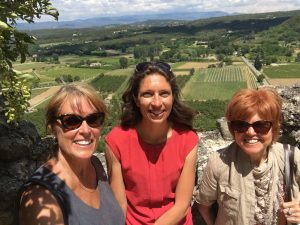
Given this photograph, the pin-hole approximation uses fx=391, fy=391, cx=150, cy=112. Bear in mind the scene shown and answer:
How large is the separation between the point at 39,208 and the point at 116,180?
105 centimetres

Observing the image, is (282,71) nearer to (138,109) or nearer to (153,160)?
(138,109)

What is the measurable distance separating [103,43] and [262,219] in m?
182

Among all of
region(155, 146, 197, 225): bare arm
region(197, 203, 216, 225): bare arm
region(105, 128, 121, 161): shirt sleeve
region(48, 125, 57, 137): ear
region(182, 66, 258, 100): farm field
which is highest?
region(48, 125, 57, 137): ear

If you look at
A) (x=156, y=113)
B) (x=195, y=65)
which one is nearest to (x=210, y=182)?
(x=156, y=113)

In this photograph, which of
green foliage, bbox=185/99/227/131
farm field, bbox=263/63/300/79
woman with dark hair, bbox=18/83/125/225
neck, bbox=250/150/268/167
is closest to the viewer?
woman with dark hair, bbox=18/83/125/225

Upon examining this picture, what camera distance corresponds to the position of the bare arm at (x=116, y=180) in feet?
10.7

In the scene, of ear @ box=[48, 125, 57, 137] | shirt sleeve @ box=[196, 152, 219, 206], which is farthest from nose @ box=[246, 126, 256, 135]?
ear @ box=[48, 125, 57, 137]

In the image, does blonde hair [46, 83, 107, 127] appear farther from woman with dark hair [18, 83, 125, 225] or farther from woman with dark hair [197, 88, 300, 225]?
woman with dark hair [197, 88, 300, 225]

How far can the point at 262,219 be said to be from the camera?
121 inches

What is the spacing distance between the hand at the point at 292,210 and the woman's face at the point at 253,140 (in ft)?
1.41

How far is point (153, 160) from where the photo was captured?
3.34 m

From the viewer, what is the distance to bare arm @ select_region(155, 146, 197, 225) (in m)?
3.25

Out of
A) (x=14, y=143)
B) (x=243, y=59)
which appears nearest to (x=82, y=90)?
(x=14, y=143)

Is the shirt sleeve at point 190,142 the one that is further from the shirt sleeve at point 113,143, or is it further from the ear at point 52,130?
the ear at point 52,130
